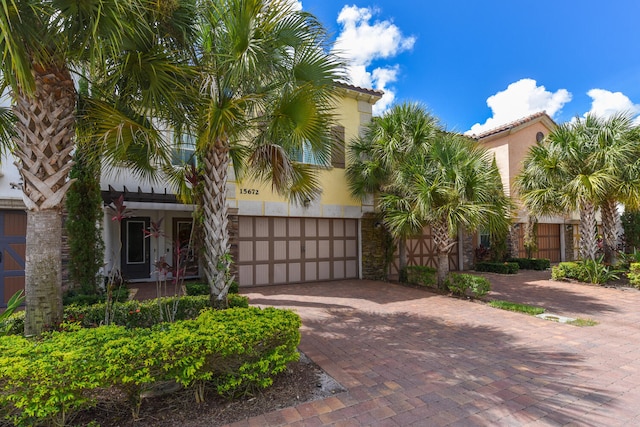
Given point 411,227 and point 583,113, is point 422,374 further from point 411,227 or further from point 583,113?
point 583,113

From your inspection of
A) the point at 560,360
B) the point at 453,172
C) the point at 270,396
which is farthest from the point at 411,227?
the point at 270,396

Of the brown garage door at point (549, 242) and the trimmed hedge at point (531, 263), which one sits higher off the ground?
the brown garage door at point (549, 242)

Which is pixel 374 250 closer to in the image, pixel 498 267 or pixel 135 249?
pixel 498 267

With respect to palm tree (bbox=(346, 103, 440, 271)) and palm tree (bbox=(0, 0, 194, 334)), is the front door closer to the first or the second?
palm tree (bbox=(0, 0, 194, 334))

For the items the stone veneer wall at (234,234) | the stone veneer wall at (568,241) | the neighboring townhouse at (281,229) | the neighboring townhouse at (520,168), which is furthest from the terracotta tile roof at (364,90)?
the stone veneer wall at (568,241)

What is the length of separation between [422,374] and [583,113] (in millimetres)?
12950

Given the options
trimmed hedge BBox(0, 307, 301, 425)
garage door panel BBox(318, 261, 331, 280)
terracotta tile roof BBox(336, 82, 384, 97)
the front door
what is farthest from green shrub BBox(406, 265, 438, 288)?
the front door

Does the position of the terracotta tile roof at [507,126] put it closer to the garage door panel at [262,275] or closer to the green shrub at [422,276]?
the green shrub at [422,276]

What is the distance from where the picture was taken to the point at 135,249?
12.3 m

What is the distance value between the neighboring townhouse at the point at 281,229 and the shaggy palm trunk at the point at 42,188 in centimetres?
587

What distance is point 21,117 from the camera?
3.94 meters

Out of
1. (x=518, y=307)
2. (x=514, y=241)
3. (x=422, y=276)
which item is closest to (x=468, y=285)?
(x=518, y=307)

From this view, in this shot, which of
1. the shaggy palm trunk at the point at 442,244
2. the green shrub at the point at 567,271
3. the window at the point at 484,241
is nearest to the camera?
the shaggy palm trunk at the point at 442,244

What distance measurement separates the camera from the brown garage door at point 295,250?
11.0 metres
